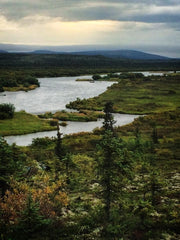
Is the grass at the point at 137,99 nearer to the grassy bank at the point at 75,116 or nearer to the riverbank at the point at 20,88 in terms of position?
the grassy bank at the point at 75,116

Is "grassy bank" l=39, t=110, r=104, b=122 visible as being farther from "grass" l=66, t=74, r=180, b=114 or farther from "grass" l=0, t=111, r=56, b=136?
"grass" l=66, t=74, r=180, b=114

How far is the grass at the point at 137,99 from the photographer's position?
90438 mm

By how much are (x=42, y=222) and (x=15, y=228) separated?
1.45 metres

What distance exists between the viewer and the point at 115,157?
17.5 m

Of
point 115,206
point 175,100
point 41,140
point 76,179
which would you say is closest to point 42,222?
point 115,206

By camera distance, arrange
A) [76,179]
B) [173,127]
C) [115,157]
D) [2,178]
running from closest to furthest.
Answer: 1. [115,157]
2. [2,178]
3. [76,179]
4. [173,127]

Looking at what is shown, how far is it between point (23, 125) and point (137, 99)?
179 feet

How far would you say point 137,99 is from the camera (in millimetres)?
107438

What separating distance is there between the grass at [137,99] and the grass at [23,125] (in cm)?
2066

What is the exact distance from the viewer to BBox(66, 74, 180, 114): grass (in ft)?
297

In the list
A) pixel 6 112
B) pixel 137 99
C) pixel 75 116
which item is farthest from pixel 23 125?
pixel 137 99

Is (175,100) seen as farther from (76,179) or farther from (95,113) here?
(76,179)

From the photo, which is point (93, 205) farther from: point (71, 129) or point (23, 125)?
point (23, 125)

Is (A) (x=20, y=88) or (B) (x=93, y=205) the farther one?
(A) (x=20, y=88)
